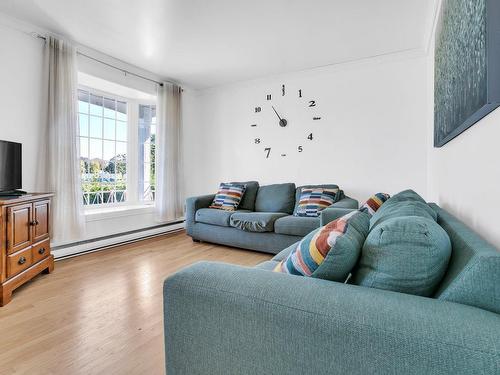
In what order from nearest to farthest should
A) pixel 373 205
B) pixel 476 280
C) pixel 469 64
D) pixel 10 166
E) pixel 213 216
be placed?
pixel 476 280 < pixel 469 64 < pixel 373 205 < pixel 10 166 < pixel 213 216

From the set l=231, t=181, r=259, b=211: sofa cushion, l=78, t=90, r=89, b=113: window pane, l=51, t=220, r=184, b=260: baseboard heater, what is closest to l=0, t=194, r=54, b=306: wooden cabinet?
l=51, t=220, r=184, b=260: baseboard heater

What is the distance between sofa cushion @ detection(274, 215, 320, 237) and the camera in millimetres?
3258

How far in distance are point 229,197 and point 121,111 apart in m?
2.12

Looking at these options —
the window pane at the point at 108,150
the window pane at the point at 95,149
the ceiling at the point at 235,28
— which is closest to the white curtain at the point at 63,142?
the ceiling at the point at 235,28

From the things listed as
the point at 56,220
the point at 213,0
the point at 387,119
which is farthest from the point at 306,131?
the point at 56,220

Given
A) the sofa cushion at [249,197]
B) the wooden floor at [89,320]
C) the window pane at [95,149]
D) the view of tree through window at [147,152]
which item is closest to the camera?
the wooden floor at [89,320]

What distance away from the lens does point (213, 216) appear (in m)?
3.92

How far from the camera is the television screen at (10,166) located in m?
2.47

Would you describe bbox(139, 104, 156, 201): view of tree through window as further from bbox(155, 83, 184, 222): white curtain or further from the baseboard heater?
the baseboard heater

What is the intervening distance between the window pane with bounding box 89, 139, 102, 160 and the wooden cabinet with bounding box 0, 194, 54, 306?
51.6 inches

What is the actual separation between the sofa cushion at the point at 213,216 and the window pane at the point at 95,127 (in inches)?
69.6

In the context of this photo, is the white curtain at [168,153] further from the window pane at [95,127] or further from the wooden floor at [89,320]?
the wooden floor at [89,320]

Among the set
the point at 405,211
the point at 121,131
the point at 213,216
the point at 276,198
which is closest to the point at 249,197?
the point at 276,198

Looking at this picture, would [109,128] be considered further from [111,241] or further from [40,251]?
[40,251]
